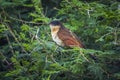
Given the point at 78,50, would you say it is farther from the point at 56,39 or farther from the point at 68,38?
the point at 56,39

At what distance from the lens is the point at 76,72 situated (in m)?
4.22

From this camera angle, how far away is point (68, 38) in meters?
4.35

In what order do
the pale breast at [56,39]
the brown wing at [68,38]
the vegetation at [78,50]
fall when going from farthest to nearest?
1. the pale breast at [56,39]
2. the brown wing at [68,38]
3. the vegetation at [78,50]

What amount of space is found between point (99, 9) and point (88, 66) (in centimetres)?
67

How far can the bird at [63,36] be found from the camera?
429 cm

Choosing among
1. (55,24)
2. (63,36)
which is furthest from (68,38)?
(55,24)

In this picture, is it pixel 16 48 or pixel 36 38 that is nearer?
pixel 36 38

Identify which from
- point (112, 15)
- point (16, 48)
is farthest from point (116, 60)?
point (16, 48)

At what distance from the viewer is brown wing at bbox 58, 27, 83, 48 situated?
4285mm

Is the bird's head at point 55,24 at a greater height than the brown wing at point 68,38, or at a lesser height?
greater

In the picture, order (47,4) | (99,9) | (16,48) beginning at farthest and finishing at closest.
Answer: (47,4)
(16,48)
(99,9)

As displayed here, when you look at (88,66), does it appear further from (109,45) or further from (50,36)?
(50,36)

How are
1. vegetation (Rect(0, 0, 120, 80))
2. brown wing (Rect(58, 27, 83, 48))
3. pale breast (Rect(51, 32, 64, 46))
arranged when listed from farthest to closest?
pale breast (Rect(51, 32, 64, 46)), brown wing (Rect(58, 27, 83, 48)), vegetation (Rect(0, 0, 120, 80))

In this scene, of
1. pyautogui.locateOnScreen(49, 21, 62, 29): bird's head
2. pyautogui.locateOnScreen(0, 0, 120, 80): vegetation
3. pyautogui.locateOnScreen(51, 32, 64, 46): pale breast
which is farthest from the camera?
pyautogui.locateOnScreen(49, 21, 62, 29): bird's head
